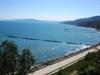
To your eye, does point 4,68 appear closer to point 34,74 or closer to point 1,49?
point 1,49

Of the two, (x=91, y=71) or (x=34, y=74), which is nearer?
(x=91, y=71)

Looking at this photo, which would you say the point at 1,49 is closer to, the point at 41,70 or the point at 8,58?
the point at 8,58

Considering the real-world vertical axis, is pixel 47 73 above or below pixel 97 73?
below

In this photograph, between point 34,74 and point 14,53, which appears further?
point 34,74

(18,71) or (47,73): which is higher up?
(18,71)

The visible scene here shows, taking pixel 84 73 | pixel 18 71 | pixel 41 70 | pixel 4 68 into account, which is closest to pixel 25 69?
pixel 18 71

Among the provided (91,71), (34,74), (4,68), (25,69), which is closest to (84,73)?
(91,71)

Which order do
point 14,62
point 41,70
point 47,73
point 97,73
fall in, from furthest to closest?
point 41,70 < point 47,73 < point 14,62 < point 97,73

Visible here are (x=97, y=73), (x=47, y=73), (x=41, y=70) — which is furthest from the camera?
(x=41, y=70)

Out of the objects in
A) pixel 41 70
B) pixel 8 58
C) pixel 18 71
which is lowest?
pixel 41 70
